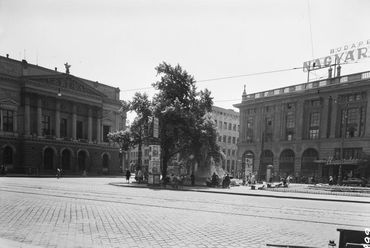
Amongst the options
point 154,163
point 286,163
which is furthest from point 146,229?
point 286,163

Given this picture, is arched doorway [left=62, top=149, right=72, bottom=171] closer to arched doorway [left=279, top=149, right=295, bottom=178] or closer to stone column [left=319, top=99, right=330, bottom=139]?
arched doorway [left=279, top=149, right=295, bottom=178]

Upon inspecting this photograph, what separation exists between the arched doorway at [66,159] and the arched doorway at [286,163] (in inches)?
1541

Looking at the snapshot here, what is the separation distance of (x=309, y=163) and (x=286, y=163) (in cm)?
486

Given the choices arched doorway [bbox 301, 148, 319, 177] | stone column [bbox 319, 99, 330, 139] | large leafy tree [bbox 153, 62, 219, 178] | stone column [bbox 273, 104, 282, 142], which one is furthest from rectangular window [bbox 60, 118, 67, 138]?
stone column [bbox 319, 99, 330, 139]

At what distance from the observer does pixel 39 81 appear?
180 feet

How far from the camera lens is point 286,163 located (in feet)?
203

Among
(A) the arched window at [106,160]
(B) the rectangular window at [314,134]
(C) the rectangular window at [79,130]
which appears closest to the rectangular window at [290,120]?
(B) the rectangular window at [314,134]

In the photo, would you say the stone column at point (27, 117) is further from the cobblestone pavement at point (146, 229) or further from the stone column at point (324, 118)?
the stone column at point (324, 118)

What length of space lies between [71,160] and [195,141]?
110ft

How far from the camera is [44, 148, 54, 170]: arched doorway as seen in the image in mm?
55812

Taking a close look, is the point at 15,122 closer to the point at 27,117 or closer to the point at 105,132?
the point at 27,117

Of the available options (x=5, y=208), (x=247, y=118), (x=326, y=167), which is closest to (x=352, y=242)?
(x=5, y=208)

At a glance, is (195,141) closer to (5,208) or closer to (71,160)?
(5,208)

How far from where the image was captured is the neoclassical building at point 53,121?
51.7 m
